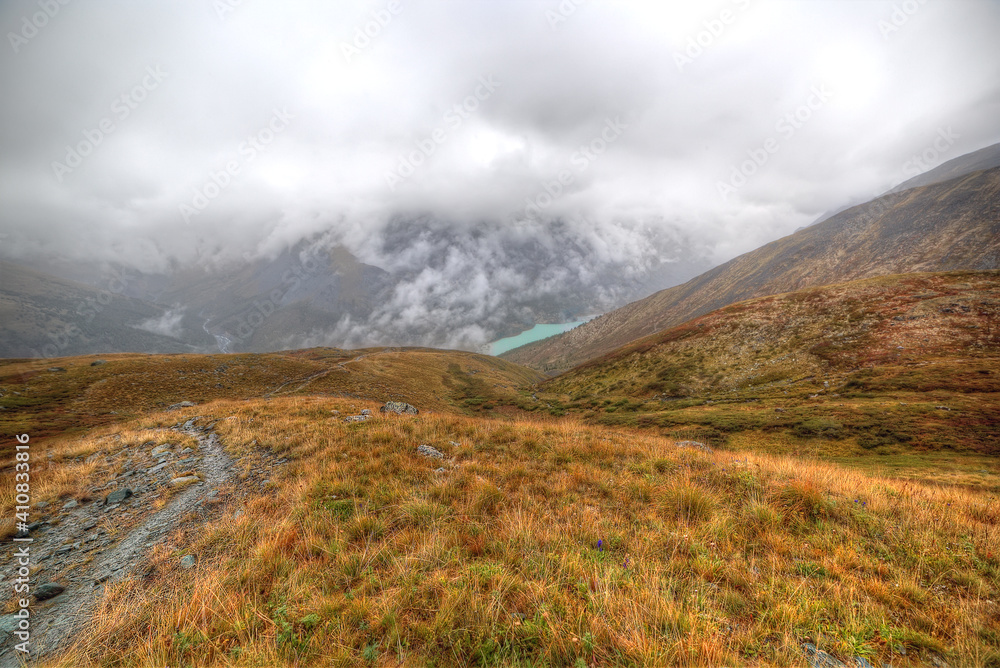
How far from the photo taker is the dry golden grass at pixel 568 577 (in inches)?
116

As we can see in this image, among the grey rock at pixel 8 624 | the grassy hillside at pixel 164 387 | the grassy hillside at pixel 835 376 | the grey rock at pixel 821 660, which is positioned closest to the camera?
the grey rock at pixel 821 660

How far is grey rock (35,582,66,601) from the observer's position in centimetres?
434

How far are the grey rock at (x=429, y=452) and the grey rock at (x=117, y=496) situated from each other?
6.50 meters

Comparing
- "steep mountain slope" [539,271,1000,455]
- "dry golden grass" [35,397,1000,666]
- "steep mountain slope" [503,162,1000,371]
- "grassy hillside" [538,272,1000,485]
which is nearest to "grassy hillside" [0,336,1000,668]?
"dry golden grass" [35,397,1000,666]

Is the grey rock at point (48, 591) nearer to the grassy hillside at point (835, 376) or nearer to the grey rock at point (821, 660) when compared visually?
the grey rock at point (821, 660)

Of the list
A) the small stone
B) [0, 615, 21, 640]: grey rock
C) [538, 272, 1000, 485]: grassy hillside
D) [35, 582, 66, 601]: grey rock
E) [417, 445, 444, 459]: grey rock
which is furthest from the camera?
[538, 272, 1000, 485]: grassy hillside

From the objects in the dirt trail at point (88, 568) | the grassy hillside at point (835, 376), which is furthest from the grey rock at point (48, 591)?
the grassy hillside at point (835, 376)

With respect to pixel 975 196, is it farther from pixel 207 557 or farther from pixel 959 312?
pixel 207 557

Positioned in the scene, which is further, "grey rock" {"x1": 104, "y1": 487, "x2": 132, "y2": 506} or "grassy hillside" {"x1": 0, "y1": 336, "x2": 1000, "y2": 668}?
"grey rock" {"x1": 104, "y1": 487, "x2": 132, "y2": 506}

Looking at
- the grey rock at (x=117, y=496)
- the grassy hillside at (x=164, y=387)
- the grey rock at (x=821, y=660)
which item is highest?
the grassy hillside at (x=164, y=387)

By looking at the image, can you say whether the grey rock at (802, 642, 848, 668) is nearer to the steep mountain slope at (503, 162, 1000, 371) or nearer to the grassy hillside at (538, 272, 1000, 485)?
the grassy hillside at (538, 272, 1000, 485)

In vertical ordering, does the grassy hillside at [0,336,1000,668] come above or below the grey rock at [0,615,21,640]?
below

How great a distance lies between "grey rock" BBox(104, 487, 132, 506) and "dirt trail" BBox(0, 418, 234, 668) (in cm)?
23

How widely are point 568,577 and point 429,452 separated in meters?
5.73
